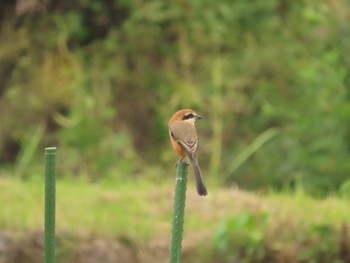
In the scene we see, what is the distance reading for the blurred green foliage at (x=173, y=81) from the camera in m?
8.92

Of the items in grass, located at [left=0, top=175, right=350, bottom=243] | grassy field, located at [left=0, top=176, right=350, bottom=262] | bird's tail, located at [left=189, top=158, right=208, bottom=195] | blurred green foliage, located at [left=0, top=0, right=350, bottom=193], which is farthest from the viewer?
blurred green foliage, located at [left=0, top=0, right=350, bottom=193]

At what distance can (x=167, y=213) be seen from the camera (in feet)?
24.9

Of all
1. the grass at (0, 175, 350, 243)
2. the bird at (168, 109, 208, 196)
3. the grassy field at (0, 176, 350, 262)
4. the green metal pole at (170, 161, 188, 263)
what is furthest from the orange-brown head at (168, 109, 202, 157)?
the green metal pole at (170, 161, 188, 263)

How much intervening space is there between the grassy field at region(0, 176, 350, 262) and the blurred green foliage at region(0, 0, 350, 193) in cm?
73

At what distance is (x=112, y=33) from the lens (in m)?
9.95

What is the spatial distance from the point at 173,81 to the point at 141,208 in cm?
235

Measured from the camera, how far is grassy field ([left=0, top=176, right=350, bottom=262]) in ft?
22.5

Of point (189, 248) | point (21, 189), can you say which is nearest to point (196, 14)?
point (21, 189)

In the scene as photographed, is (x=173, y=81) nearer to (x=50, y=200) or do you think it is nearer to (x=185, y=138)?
(x=185, y=138)

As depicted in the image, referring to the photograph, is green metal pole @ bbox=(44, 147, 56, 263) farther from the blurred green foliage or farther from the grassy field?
the blurred green foliage

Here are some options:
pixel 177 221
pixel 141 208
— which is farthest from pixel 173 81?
pixel 177 221

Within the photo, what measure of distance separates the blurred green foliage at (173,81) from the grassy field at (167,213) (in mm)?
728

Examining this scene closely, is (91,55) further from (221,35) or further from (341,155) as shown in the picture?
(341,155)

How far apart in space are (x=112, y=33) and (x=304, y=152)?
223 centimetres
